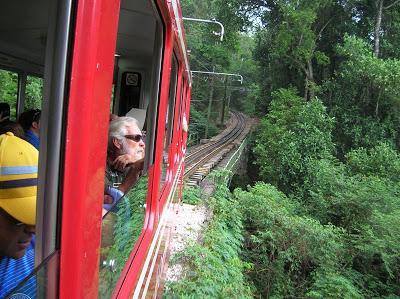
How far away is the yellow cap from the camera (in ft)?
3.67

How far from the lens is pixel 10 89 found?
167 inches

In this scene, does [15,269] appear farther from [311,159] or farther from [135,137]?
[311,159]

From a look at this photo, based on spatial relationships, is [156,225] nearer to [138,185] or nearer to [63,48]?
[138,185]

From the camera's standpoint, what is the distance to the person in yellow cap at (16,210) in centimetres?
112

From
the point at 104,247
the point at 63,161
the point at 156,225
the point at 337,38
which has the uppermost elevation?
the point at 337,38

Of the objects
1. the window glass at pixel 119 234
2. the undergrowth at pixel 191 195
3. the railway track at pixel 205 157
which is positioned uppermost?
the window glass at pixel 119 234

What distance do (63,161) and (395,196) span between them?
1702 centimetres

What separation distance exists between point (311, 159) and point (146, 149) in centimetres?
2050

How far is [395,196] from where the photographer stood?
16.2 metres

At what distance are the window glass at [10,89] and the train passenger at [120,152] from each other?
232 cm

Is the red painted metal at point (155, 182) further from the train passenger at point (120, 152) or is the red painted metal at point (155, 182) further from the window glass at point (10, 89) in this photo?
the window glass at point (10, 89)

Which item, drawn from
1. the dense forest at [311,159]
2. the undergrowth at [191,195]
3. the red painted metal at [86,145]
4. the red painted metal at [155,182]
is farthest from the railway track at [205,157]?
the red painted metal at [86,145]

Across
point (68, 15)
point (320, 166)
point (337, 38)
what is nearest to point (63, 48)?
point (68, 15)

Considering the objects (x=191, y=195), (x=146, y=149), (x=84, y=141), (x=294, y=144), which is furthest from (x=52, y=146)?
(x=294, y=144)
